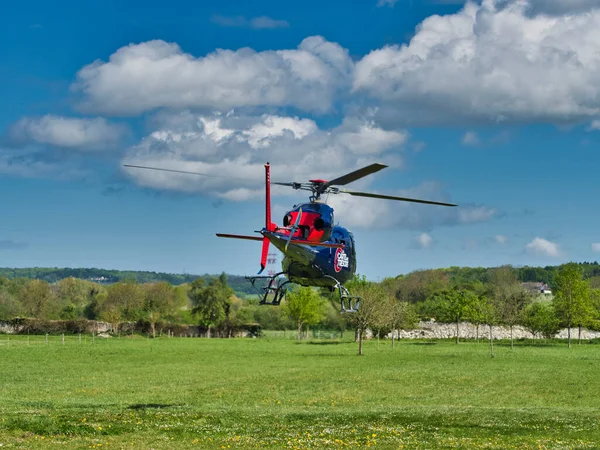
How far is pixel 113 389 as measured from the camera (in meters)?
44.5

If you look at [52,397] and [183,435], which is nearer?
[183,435]

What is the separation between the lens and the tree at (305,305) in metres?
102

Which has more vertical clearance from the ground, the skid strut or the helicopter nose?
the helicopter nose

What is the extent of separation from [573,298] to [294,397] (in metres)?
56.4

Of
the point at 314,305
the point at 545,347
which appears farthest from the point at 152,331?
the point at 545,347

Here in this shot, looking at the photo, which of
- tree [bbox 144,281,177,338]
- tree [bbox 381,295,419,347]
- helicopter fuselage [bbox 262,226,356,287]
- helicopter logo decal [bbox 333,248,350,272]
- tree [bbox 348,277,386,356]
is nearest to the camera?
helicopter fuselage [bbox 262,226,356,287]

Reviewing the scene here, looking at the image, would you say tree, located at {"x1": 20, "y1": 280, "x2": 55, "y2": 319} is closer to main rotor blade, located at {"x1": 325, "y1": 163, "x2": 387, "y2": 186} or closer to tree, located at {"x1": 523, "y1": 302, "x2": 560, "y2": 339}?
tree, located at {"x1": 523, "y1": 302, "x2": 560, "y2": 339}

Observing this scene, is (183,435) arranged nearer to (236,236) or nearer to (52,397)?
(236,236)

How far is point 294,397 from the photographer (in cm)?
4112

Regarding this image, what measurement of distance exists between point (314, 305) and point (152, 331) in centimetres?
2427

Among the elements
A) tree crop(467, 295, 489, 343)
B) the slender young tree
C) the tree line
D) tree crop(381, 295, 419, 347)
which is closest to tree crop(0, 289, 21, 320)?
the tree line

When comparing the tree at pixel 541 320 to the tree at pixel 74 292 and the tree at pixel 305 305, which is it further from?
the tree at pixel 74 292

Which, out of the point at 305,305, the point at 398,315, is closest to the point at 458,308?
the point at 398,315

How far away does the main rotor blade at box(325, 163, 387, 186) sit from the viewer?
24.5 meters
